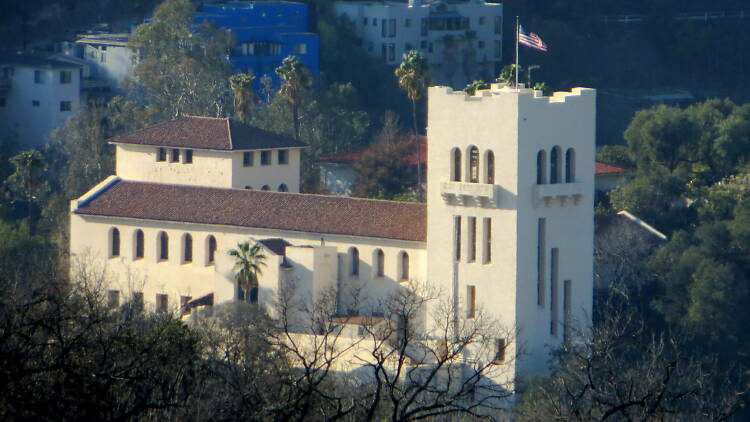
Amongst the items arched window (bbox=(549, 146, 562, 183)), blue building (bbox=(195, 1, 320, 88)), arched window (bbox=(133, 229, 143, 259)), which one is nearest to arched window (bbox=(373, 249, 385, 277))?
arched window (bbox=(549, 146, 562, 183))

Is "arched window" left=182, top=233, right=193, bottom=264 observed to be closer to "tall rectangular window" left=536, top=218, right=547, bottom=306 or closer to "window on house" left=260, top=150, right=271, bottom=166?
"window on house" left=260, top=150, right=271, bottom=166

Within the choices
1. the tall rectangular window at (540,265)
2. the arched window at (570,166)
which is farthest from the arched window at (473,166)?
the arched window at (570,166)

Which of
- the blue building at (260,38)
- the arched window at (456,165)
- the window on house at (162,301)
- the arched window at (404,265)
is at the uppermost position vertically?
the blue building at (260,38)

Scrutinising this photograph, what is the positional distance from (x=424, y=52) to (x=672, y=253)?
3632cm

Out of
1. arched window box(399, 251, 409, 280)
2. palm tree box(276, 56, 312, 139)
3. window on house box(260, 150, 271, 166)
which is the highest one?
palm tree box(276, 56, 312, 139)

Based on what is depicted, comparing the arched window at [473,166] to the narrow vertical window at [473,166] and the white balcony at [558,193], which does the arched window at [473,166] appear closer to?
the narrow vertical window at [473,166]

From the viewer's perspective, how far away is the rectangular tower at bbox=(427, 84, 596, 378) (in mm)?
49781

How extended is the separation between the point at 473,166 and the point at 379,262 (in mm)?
3641

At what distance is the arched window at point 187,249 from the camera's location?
2168 inches

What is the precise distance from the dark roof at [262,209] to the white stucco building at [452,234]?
0.16 ft

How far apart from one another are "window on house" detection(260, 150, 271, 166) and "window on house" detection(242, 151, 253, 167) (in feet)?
2.09

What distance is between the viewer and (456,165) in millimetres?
51375

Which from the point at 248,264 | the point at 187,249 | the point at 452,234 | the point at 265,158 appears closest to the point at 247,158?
the point at 265,158

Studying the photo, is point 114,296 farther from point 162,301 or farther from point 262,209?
point 262,209
